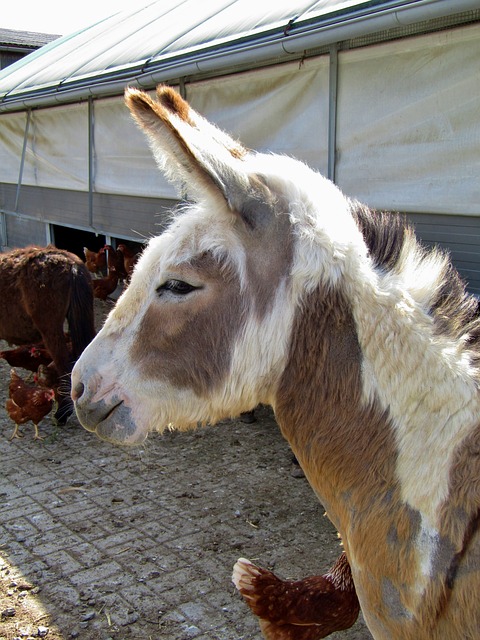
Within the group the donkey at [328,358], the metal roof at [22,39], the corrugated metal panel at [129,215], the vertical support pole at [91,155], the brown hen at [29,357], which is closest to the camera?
the donkey at [328,358]

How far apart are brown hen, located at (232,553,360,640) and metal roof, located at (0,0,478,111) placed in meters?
3.24

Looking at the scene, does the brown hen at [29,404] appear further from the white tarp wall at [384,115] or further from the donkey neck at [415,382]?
the donkey neck at [415,382]

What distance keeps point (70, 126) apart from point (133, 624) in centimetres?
843

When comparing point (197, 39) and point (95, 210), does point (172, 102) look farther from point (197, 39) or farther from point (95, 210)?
point (95, 210)

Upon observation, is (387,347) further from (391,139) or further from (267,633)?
(391,139)

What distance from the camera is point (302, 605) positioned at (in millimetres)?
2930

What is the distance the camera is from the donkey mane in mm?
1816

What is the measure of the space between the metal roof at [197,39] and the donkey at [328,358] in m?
2.44

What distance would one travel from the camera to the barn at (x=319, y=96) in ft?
14.0

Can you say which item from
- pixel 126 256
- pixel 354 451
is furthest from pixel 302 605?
pixel 126 256

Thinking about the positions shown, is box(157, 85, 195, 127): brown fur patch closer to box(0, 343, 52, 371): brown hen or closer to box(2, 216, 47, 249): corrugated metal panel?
box(0, 343, 52, 371): brown hen

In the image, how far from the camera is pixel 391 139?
4.82 m

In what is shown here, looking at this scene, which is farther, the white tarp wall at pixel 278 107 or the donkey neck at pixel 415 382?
the white tarp wall at pixel 278 107

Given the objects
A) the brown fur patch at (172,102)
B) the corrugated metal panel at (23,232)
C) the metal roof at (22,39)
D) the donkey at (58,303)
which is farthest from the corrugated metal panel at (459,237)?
the metal roof at (22,39)
